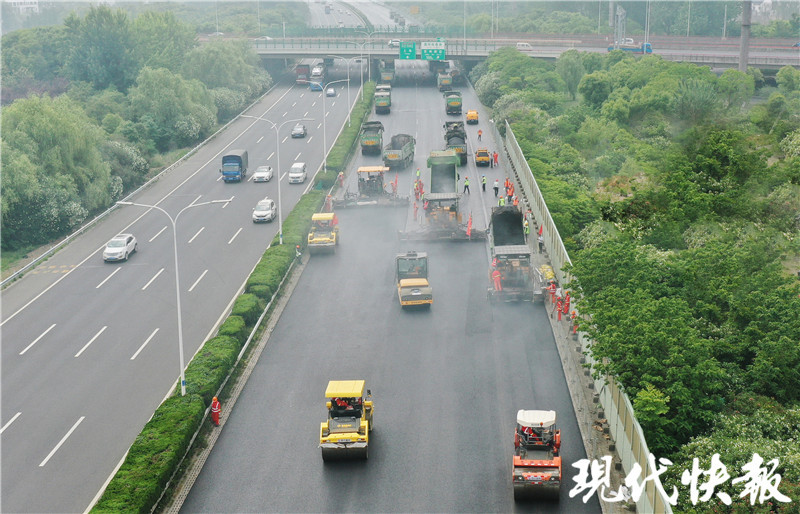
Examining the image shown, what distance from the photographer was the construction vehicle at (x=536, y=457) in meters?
32.2

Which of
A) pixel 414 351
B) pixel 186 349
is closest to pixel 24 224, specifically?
pixel 186 349

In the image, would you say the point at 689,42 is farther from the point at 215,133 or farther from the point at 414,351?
the point at 414,351

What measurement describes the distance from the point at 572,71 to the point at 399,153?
45.7 m

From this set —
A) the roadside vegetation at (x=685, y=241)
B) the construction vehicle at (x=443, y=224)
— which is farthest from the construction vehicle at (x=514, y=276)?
the construction vehicle at (x=443, y=224)

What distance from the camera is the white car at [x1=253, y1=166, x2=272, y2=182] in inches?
3391

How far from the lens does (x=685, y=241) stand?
52875mm

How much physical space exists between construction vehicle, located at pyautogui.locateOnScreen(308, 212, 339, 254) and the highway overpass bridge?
7915cm

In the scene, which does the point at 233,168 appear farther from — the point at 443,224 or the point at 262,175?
the point at 443,224

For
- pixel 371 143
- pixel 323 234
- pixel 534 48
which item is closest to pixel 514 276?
pixel 323 234

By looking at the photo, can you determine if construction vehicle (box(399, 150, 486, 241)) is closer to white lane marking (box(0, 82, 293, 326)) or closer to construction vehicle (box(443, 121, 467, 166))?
construction vehicle (box(443, 121, 467, 166))

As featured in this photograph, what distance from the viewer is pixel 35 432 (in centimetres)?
3941

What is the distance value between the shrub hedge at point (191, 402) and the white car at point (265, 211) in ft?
18.6

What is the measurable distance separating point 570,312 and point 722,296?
985 centimetres

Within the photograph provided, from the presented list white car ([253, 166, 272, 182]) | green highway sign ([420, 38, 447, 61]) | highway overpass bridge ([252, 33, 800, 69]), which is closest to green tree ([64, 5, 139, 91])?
highway overpass bridge ([252, 33, 800, 69])
